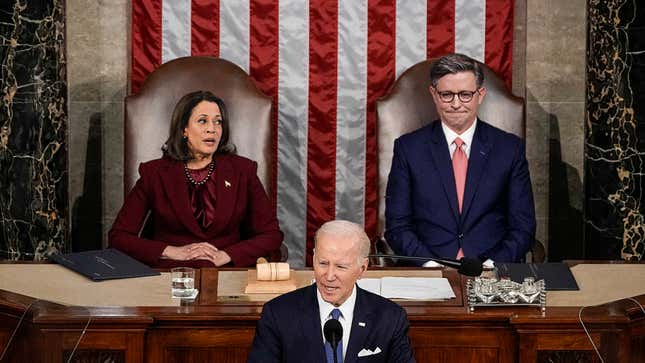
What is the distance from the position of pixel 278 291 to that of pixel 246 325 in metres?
0.28

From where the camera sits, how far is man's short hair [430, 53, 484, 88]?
5598 millimetres

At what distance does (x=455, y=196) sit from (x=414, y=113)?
63 cm

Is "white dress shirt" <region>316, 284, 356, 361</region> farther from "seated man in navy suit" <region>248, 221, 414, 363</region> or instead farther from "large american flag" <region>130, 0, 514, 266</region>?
"large american flag" <region>130, 0, 514, 266</region>

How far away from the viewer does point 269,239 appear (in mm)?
5629

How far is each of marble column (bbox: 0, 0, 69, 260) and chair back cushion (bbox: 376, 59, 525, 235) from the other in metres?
1.68

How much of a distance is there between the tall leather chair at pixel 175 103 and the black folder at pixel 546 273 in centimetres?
173

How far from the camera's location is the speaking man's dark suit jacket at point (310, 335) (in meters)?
3.68

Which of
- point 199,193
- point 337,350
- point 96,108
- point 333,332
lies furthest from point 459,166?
point 333,332

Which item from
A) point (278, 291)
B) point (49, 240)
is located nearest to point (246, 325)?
point (278, 291)

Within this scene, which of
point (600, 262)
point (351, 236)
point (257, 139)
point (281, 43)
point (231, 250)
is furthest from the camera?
point (281, 43)

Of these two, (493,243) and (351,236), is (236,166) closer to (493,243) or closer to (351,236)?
(493,243)

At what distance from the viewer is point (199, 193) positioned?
225 inches

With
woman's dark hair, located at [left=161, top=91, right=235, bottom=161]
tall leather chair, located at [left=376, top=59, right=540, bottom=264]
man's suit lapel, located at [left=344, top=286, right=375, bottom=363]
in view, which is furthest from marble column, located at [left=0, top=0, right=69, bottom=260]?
man's suit lapel, located at [left=344, top=286, right=375, bottom=363]

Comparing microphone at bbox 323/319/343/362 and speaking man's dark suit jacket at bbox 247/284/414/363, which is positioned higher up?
microphone at bbox 323/319/343/362
